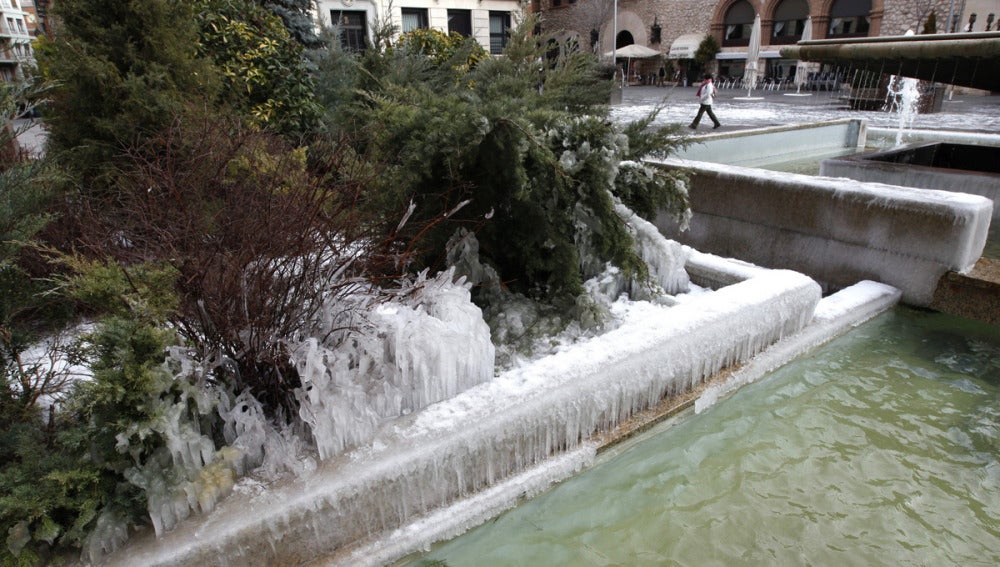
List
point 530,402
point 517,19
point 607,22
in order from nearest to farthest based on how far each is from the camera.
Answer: point 530,402
point 517,19
point 607,22

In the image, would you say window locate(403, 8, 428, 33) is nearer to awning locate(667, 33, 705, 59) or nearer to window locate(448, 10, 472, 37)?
window locate(448, 10, 472, 37)

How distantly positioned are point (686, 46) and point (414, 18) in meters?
19.3

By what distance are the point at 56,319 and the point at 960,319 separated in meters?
6.07

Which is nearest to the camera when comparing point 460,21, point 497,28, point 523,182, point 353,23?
point 523,182

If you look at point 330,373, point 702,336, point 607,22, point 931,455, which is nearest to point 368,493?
point 330,373

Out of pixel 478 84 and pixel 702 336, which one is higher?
pixel 478 84

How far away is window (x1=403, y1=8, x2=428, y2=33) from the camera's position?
24.6 metres

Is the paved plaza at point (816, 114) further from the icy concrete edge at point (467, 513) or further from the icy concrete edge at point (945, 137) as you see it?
the icy concrete edge at point (467, 513)

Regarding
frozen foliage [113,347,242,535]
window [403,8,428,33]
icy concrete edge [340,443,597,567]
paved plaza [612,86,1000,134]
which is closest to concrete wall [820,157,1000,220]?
paved plaza [612,86,1000,134]

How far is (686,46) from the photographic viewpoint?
36.6 meters

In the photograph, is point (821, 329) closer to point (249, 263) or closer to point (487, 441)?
point (487, 441)

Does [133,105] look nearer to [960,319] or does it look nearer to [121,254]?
[121,254]

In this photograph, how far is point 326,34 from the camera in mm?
8922

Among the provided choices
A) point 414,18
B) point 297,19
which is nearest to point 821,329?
point 297,19
